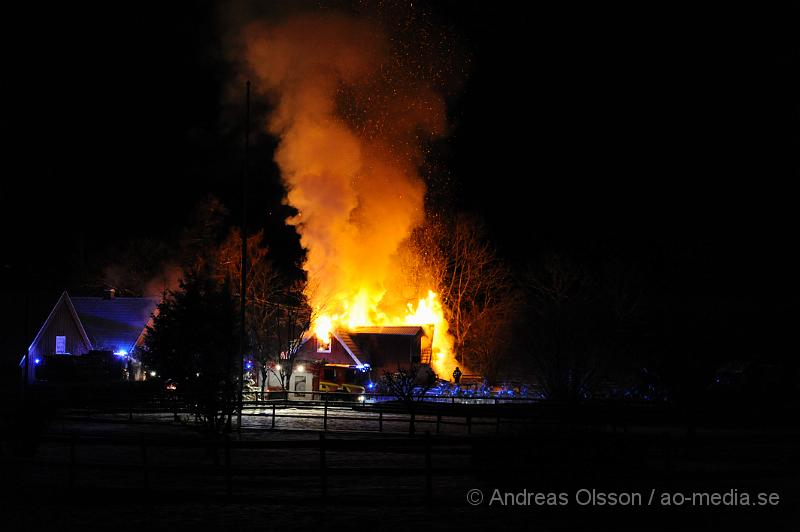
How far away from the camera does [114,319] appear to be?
59406 mm

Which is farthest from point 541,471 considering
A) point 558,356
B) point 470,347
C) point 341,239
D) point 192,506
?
point 470,347

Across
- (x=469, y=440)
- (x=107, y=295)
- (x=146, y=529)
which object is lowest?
(x=146, y=529)

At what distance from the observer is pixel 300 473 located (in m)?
13.7

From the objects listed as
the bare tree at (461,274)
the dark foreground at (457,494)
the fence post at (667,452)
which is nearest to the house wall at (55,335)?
the bare tree at (461,274)

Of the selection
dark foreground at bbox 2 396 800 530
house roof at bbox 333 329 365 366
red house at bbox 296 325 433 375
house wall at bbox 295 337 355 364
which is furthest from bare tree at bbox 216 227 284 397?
dark foreground at bbox 2 396 800 530

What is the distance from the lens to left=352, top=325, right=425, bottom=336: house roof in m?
55.0

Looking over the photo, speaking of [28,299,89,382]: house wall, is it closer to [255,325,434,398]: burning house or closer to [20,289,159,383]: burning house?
[20,289,159,383]: burning house

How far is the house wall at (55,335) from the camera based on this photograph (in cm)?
5131

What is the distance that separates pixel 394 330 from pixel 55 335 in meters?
22.2

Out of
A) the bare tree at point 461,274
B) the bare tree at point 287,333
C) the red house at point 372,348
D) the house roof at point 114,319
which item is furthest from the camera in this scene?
the bare tree at point 461,274

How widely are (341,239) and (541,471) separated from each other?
143 feet

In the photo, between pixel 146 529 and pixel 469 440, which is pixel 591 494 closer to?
pixel 469 440

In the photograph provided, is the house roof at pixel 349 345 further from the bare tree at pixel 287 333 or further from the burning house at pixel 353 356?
the bare tree at pixel 287 333

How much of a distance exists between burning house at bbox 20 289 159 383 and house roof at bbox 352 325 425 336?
14.6 meters
